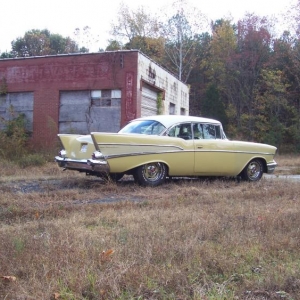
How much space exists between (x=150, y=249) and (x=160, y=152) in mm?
5266

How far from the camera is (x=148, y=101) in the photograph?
21.7 metres

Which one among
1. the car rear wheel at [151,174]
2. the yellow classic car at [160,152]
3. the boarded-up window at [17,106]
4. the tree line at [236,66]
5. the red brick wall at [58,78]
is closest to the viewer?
the yellow classic car at [160,152]

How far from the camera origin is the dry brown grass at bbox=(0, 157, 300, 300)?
310 centimetres

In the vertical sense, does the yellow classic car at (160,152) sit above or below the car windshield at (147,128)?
below

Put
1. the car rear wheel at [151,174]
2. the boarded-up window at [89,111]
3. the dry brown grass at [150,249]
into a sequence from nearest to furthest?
the dry brown grass at [150,249] → the car rear wheel at [151,174] → the boarded-up window at [89,111]

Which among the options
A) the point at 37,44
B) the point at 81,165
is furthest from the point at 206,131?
the point at 37,44

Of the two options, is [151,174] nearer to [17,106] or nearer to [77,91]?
[77,91]

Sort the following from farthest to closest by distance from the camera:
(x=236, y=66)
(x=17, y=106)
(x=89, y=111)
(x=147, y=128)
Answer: (x=236, y=66), (x=17, y=106), (x=89, y=111), (x=147, y=128)

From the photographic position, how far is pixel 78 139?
9.20 meters

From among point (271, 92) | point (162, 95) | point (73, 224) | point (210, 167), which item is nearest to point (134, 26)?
point (271, 92)

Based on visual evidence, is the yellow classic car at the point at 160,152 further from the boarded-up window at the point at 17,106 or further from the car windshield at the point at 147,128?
the boarded-up window at the point at 17,106

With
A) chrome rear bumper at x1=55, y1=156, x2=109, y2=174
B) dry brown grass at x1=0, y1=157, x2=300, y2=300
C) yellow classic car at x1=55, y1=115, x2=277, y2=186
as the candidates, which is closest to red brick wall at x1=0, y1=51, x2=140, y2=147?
yellow classic car at x1=55, y1=115, x2=277, y2=186

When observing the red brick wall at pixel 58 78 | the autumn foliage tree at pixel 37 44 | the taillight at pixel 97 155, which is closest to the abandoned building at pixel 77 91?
the red brick wall at pixel 58 78

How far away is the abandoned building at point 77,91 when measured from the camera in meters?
19.4
